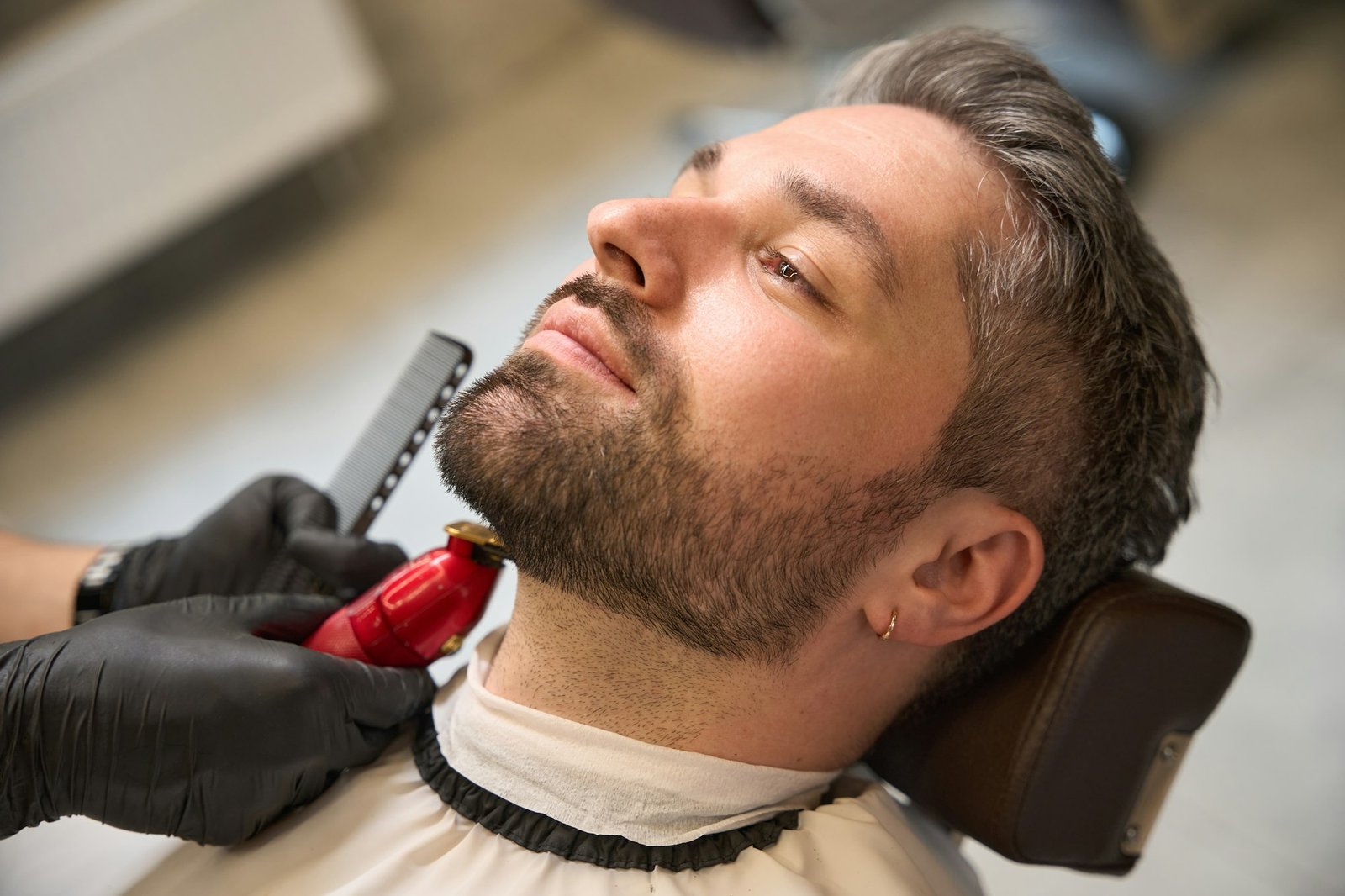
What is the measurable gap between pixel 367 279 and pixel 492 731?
225 centimetres

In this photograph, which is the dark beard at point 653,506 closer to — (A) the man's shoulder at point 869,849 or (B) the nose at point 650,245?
(B) the nose at point 650,245

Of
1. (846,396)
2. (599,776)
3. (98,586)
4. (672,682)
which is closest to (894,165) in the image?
(846,396)

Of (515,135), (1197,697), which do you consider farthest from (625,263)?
(515,135)

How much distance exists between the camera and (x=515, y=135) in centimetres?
368

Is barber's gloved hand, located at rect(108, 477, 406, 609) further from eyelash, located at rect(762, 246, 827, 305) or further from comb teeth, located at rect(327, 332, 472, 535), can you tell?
eyelash, located at rect(762, 246, 827, 305)

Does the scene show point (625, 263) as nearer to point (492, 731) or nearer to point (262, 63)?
point (492, 731)

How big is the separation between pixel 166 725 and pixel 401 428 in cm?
46

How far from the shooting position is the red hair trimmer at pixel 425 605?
1.23 meters

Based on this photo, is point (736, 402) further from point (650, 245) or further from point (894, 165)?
point (894, 165)

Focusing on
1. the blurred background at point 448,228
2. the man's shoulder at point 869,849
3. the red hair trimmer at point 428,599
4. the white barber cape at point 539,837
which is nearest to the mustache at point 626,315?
the red hair trimmer at point 428,599

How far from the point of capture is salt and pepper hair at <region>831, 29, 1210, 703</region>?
118cm

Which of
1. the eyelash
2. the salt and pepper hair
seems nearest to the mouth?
the eyelash

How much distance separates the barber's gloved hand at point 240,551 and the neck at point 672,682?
297 mm

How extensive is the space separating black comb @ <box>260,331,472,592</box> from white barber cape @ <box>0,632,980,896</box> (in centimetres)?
30
